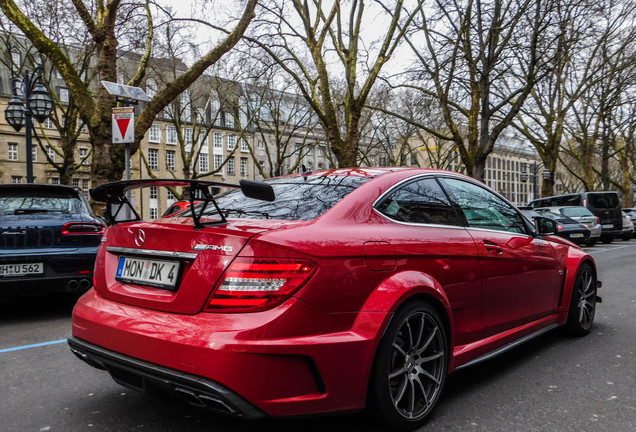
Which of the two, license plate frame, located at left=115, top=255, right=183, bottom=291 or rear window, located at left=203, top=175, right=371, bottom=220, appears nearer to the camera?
license plate frame, located at left=115, top=255, right=183, bottom=291

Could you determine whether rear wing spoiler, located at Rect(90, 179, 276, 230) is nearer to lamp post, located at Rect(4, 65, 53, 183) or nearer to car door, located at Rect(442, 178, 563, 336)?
car door, located at Rect(442, 178, 563, 336)

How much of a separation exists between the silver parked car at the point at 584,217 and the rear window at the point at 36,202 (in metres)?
17.6

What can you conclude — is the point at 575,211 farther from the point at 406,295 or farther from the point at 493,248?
the point at 406,295

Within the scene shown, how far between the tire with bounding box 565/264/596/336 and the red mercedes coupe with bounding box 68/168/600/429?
163 centimetres

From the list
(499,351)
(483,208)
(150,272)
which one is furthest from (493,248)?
(150,272)

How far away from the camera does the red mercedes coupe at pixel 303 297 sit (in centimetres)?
239

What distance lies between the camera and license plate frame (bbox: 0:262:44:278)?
18.4 feet

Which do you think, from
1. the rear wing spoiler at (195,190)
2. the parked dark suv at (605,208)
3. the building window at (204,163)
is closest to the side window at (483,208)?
the rear wing spoiler at (195,190)

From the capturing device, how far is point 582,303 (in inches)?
201

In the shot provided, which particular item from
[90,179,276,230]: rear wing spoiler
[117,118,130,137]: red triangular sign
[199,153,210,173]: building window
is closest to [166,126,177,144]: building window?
[199,153,210,173]: building window

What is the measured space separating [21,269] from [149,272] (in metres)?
3.67

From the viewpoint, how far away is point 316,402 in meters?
2.48

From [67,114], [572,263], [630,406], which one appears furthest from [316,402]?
[67,114]

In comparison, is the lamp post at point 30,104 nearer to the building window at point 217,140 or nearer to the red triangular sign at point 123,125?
the red triangular sign at point 123,125
